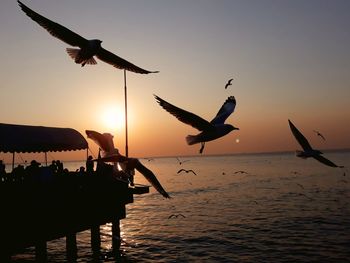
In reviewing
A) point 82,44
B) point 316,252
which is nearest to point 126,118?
point 316,252

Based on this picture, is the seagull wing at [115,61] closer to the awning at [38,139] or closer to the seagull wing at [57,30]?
the seagull wing at [57,30]

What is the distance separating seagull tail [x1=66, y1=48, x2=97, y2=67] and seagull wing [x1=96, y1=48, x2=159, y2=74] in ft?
0.94

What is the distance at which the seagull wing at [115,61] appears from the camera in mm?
11314

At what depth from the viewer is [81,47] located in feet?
36.3

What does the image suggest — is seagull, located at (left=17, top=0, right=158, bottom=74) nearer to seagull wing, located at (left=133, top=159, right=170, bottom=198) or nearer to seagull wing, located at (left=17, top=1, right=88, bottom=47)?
seagull wing, located at (left=17, top=1, right=88, bottom=47)

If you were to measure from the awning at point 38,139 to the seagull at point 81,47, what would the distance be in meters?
9.96

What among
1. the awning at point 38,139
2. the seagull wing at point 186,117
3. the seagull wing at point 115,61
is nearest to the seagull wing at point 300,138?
the seagull wing at point 186,117

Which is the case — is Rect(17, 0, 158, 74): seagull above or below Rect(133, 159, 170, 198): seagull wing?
A: above

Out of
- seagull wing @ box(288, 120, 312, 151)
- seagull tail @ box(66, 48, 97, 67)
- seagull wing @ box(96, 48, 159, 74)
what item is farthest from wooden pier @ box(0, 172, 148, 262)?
seagull wing @ box(288, 120, 312, 151)

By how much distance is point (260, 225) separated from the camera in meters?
34.4

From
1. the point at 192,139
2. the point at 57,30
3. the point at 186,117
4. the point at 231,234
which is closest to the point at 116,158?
the point at 192,139

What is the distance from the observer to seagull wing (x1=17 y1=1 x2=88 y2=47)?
33.3ft

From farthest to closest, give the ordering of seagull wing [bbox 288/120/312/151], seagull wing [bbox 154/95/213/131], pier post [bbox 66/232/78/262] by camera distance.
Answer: pier post [bbox 66/232/78/262], seagull wing [bbox 288/120/312/151], seagull wing [bbox 154/95/213/131]

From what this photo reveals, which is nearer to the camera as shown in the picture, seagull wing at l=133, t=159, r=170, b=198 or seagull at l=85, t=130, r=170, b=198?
seagull wing at l=133, t=159, r=170, b=198
